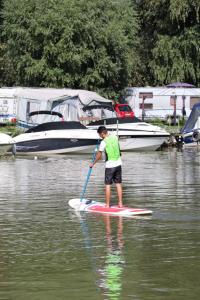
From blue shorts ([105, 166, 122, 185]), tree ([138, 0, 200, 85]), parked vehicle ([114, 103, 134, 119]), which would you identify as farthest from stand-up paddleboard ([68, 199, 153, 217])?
tree ([138, 0, 200, 85])

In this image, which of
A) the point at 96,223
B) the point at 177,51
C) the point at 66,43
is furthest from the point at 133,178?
the point at 177,51

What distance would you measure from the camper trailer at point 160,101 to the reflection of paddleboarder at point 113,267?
46.8m

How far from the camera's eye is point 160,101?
6556cm

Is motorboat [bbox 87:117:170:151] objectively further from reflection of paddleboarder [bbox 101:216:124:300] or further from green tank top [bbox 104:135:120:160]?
reflection of paddleboarder [bbox 101:216:124:300]

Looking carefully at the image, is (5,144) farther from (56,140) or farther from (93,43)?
(93,43)

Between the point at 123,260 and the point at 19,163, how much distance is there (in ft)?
79.2

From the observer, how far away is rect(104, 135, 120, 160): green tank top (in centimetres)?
2030

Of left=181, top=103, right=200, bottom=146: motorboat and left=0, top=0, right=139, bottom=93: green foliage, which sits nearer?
left=181, top=103, right=200, bottom=146: motorboat

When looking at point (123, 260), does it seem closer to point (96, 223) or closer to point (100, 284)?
point (100, 284)

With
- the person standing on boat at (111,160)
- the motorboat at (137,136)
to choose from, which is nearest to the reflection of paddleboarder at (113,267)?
the person standing on boat at (111,160)

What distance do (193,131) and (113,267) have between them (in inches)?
1432

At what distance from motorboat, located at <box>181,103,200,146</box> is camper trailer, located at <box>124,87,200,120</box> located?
12793mm

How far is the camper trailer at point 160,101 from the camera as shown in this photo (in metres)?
64.4

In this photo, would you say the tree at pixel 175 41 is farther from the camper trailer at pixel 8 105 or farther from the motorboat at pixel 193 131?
the motorboat at pixel 193 131
